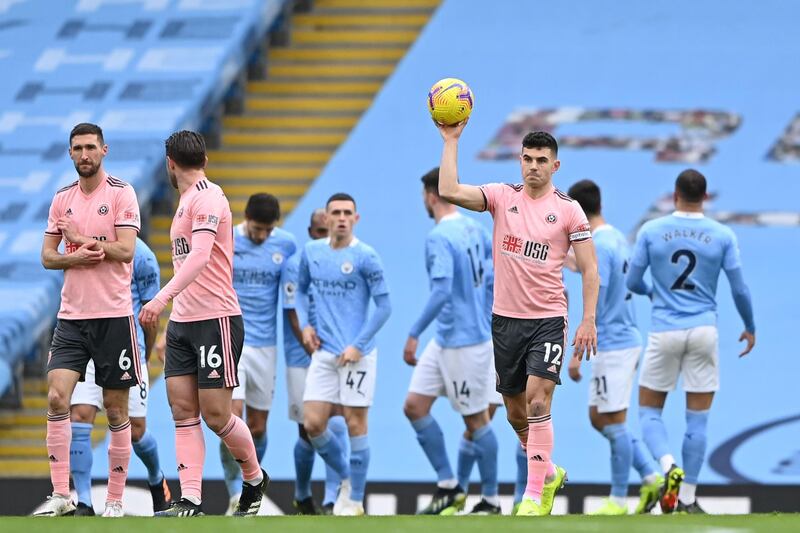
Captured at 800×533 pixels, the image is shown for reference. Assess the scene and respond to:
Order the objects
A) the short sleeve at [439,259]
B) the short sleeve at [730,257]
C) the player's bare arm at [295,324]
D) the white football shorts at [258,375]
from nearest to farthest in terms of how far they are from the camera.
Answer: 1. the short sleeve at [730,257]
2. the short sleeve at [439,259]
3. the white football shorts at [258,375]
4. the player's bare arm at [295,324]

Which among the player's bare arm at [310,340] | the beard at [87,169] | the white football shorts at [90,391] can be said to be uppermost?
the beard at [87,169]

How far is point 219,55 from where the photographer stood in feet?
63.1

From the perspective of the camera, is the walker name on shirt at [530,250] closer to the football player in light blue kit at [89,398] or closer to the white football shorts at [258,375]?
the football player in light blue kit at [89,398]

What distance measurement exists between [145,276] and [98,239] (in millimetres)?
1782

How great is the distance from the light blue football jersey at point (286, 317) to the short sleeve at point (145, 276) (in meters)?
1.35

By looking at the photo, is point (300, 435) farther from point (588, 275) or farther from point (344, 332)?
point (588, 275)

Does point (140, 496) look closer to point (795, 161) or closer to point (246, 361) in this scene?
point (246, 361)

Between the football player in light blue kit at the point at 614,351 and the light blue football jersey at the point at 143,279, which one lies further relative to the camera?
the football player in light blue kit at the point at 614,351

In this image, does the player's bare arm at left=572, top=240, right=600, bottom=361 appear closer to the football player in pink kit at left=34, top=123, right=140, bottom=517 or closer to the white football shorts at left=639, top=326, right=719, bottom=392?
the white football shorts at left=639, top=326, right=719, bottom=392

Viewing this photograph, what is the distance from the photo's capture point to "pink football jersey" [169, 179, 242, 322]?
9.48 meters

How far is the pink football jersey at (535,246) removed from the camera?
963 cm

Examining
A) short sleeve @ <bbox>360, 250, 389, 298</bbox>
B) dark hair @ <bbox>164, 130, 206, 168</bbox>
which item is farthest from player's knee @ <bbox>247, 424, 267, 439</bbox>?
dark hair @ <bbox>164, 130, 206, 168</bbox>

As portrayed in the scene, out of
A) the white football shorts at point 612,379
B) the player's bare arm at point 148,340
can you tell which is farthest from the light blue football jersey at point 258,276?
the white football shorts at point 612,379

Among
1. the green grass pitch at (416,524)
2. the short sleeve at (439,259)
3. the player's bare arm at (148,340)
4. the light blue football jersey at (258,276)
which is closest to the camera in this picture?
the green grass pitch at (416,524)
